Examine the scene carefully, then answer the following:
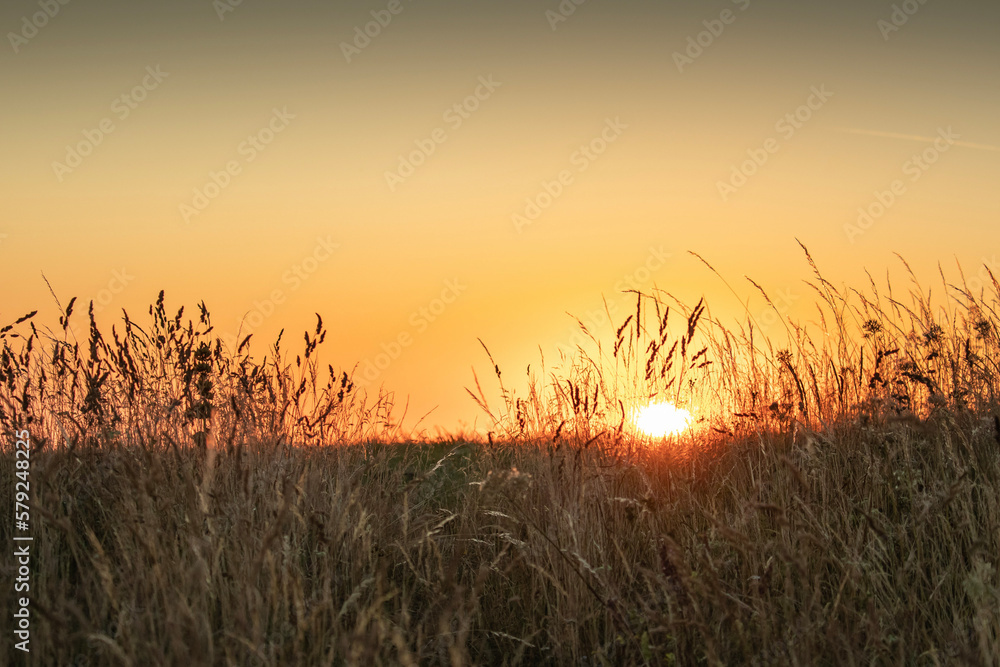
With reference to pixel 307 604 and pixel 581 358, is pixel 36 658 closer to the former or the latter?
pixel 307 604

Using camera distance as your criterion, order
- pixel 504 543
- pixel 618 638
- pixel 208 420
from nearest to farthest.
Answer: pixel 618 638 < pixel 504 543 < pixel 208 420

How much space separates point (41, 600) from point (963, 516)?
13.2 ft

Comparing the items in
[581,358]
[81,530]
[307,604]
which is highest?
[581,358]

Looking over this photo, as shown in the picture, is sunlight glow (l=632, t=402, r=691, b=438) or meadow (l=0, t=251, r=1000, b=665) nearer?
meadow (l=0, t=251, r=1000, b=665)

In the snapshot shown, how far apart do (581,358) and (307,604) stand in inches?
95.0

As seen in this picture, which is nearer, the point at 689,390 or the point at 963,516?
the point at 963,516

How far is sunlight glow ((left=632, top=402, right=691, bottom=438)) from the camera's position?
445 centimetres

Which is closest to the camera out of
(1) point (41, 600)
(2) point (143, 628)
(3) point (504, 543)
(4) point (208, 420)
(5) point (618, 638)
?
(2) point (143, 628)

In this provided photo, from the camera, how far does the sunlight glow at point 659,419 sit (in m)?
4.45

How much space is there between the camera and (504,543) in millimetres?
3633

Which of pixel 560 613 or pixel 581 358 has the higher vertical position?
pixel 581 358

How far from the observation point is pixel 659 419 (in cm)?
448

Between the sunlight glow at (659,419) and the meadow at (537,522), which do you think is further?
the sunlight glow at (659,419)

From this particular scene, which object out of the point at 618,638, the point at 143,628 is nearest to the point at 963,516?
the point at 618,638
